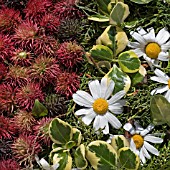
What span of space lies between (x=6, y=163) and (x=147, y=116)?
1.69 ft

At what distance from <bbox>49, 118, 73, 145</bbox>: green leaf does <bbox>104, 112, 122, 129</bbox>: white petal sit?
135 millimetres

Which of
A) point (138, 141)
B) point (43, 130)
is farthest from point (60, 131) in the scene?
point (138, 141)

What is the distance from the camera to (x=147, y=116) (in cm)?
174

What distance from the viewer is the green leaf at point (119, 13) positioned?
1.72 meters

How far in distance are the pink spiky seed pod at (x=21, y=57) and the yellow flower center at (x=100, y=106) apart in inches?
11.2

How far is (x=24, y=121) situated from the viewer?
1697 mm

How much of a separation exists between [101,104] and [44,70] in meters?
0.23

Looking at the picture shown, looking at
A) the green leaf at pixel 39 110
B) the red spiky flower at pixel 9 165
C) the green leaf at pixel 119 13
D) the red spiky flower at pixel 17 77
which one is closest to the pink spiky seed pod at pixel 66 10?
the green leaf at pixel 119 13

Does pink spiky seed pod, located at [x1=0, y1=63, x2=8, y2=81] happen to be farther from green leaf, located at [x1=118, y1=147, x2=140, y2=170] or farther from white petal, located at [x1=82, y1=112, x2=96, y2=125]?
green leaf, located at [x1=118, y1=147, x2=140, y2=170]

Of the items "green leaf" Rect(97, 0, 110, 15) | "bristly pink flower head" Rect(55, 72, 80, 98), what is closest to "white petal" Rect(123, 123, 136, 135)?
"bristly pink flower head" Rect(55, 72, 80, 98)

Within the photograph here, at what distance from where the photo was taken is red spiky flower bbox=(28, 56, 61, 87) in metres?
1.72

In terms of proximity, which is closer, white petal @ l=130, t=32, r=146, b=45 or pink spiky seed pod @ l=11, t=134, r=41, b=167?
pink spiky seed pod @ l=11, t=134, r=41, b=167

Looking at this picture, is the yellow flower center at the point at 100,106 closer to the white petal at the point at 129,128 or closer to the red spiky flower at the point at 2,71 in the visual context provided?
the white petal at the point at 129,128

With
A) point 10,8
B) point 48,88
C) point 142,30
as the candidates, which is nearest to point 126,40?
point 142,30
